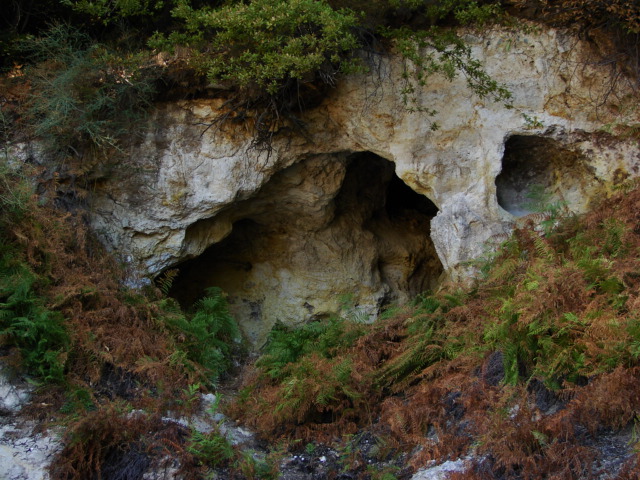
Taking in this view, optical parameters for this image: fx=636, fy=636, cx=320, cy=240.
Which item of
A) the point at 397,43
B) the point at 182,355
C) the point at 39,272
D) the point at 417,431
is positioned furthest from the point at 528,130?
the point at 39,272

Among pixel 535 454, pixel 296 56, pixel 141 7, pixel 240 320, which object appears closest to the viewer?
pixel 535 454

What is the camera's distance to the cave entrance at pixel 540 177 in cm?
696

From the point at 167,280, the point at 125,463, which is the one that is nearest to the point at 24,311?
the point at 167,280

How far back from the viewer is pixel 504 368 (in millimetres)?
5102

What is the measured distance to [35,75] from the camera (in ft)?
24.9

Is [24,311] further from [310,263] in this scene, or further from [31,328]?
[310,263]

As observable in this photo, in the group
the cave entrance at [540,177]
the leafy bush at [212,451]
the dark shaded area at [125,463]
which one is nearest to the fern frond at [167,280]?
the dark shaded area at [125,463]

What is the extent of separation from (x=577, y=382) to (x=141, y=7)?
6.19 meters

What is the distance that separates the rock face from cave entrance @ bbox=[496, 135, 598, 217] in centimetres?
2

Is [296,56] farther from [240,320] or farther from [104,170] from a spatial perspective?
[240,320]

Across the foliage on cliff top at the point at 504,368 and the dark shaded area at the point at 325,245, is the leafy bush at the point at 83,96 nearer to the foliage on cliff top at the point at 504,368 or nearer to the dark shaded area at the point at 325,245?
the dark shaded area at the point at 325,245

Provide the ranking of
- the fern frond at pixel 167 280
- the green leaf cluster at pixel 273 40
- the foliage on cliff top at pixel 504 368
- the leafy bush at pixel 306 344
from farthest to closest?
the fern frond at pixel 167 280
the leafy bush at pixel 306 344
the green leaf cluster at pixel 273 40
the foliage on cliff top at pixel 504 368

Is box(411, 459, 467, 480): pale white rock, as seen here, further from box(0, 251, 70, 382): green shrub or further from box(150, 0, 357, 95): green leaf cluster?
box(150, 0, 357, 95): green leaf cluster

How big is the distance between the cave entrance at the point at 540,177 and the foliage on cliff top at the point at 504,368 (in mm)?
714
